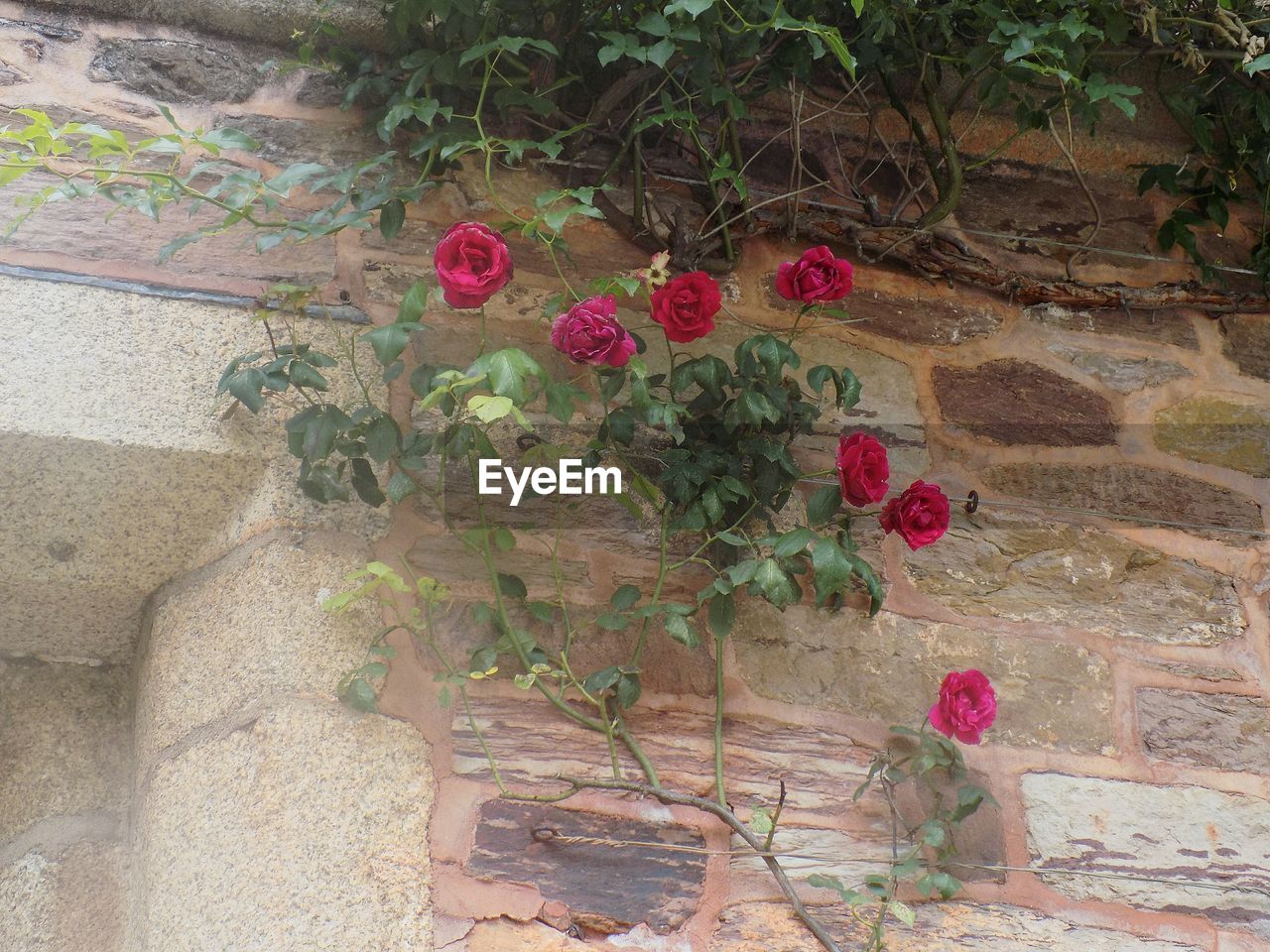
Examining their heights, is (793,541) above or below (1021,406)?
below

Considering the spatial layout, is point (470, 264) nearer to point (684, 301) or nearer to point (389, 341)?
point (389, 341)

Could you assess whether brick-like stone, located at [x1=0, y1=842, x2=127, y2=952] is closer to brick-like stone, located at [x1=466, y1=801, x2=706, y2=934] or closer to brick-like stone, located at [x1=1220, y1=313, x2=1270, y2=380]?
brick-like stone, located at [x1=466, y1=801, x2=706, y2=934]

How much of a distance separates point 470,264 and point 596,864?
74 centimetres

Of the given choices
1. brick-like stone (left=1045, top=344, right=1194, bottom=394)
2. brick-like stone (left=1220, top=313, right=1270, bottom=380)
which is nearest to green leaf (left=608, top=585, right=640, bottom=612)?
brick-like stone (left=1045, top=344, right=1194, bottom=394)

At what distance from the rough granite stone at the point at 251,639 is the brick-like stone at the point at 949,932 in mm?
575

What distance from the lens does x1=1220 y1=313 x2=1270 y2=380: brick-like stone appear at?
2.01 m

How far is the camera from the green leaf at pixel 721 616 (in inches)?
61.7

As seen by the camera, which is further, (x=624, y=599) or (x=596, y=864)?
(x=624, y=599)

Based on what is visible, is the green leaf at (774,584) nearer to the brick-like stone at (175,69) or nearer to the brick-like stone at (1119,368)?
the brick-like stone at (1119,368)

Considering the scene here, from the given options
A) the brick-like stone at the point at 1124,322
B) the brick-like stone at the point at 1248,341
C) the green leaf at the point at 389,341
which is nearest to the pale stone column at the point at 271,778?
the green leaf at the point at 389,341

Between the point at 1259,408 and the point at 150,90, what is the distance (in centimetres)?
182

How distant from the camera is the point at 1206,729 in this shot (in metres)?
1.72

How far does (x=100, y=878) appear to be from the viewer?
153 cm

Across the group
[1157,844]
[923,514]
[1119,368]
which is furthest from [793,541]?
[1119,368]
